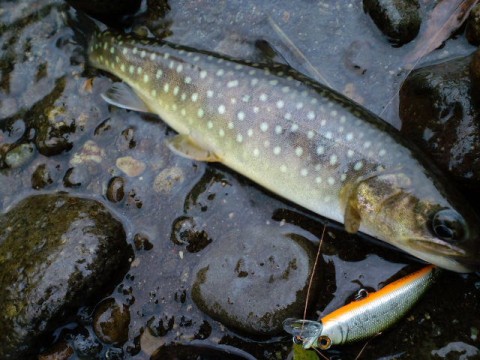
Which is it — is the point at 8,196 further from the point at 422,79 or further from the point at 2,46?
the point at 422,79

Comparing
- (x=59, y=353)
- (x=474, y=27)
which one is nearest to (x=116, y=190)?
(x=59, y=353)

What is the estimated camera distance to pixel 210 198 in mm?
4035

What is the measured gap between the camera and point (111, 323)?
3779mm

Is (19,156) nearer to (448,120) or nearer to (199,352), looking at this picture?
(199,352)

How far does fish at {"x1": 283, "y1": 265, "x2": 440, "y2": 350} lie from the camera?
3230 mm

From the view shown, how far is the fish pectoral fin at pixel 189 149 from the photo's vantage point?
12.8 ft

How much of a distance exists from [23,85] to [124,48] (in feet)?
3.63

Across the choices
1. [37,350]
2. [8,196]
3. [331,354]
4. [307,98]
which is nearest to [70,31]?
[8,196]

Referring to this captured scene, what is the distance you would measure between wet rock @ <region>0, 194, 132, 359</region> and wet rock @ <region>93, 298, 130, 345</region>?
0.14m

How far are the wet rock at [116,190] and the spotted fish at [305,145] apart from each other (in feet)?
1.87

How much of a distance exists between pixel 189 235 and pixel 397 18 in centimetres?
240

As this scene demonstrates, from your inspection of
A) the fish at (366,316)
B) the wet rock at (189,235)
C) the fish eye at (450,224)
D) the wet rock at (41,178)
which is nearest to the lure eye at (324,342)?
the fish at (366,316)

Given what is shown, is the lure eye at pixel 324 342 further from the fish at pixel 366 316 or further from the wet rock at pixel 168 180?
the wet rock at pixel 168 180

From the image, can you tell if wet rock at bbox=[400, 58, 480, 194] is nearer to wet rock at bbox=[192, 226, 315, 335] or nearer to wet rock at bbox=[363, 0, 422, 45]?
wet rock at bbox=[363, 0, 422, 45]
